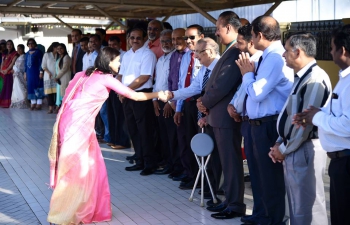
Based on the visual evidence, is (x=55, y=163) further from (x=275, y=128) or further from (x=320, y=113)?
(x=320, y=113)

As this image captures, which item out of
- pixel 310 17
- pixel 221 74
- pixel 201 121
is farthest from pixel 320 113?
pixel 310 17

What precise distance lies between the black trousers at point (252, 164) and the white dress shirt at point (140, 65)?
275 cm

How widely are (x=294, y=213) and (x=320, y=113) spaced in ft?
3.27

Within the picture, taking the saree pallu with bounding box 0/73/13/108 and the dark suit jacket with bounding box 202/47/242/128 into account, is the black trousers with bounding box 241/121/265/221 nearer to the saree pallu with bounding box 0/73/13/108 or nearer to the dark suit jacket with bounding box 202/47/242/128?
the dark suit jacket with bounding box 202/47/242/128

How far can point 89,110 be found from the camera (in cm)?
577

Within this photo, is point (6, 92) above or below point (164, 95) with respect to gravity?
below

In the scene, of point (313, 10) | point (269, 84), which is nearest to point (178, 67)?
point (269, 84)

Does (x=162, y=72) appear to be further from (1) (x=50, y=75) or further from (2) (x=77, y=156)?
(1) (x=50, y=75)

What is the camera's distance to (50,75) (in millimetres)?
15281

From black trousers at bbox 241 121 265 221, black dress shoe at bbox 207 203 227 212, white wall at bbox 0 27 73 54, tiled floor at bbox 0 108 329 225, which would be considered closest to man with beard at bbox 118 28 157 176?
tiled floor at bbox 0 108 329 225

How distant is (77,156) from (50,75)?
9.91 m

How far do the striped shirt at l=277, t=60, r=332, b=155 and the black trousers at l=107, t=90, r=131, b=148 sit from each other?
17.7ft

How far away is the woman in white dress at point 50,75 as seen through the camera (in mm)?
15266

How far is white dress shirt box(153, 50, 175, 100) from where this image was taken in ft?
25.4
